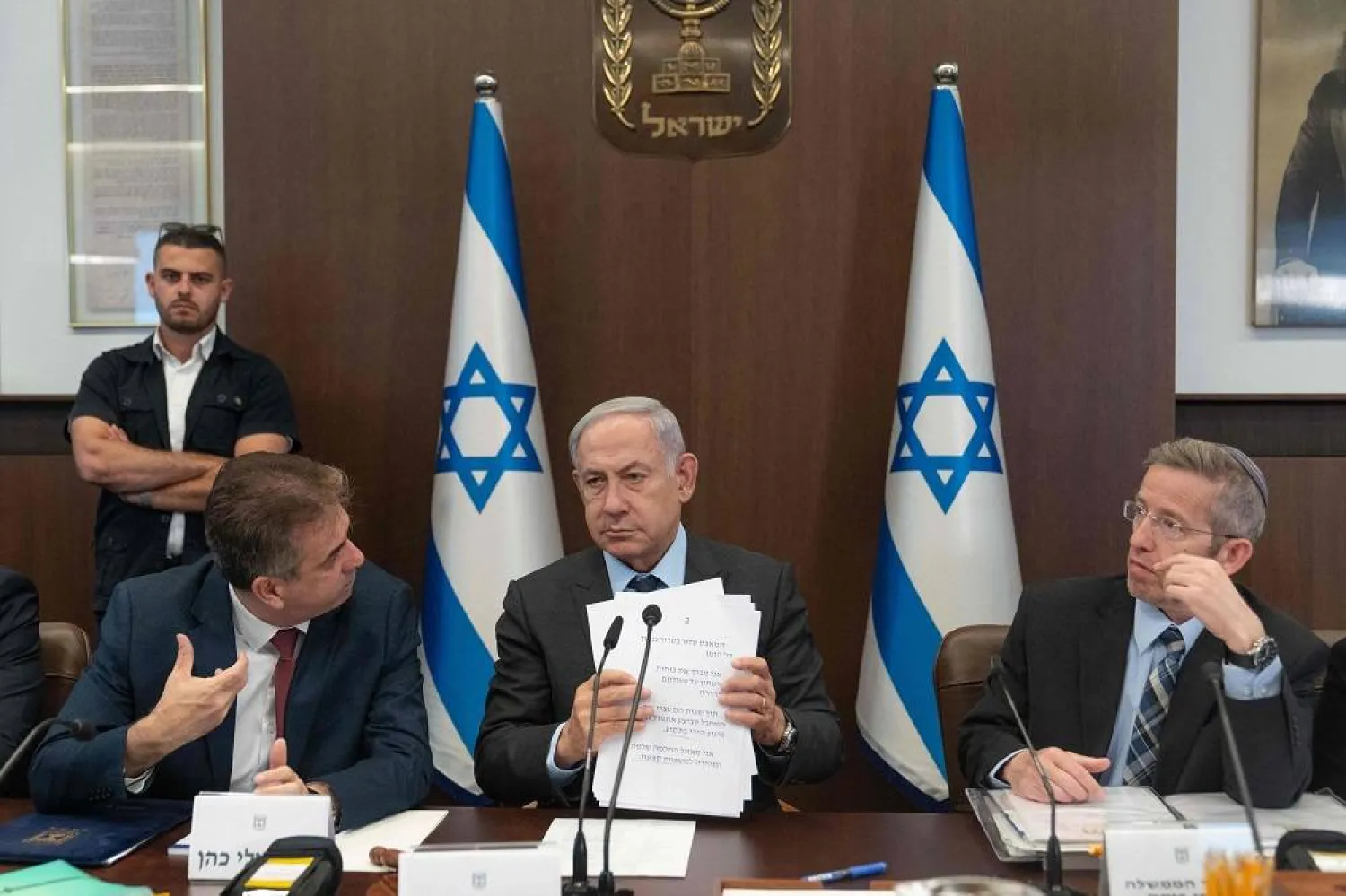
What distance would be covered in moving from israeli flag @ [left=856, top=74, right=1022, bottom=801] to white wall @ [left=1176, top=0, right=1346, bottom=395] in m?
0.85

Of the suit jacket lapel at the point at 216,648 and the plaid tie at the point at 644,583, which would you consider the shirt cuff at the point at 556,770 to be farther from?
the suit jacket lapel at the point at 216,648

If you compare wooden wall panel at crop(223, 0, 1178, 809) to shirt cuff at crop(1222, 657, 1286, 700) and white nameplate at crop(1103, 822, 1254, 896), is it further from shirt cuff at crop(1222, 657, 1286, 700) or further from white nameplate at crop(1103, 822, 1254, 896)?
white nameplate at crop(1103, 822, 1254, 896)

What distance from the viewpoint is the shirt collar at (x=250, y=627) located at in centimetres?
245

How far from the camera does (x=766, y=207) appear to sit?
13.6 ft

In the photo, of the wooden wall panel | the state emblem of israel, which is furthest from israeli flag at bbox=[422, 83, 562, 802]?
the state emblem of israel

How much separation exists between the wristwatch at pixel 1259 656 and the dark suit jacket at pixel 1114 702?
56 mm

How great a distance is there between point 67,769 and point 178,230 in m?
2.13

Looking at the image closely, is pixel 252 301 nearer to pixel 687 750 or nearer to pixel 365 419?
pixel 365 419

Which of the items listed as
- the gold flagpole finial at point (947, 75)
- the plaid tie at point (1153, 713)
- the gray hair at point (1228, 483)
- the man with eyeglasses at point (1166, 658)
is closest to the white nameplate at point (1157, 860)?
the man with eyeglasses at point (1166, 658)

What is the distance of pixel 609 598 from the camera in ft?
8.59

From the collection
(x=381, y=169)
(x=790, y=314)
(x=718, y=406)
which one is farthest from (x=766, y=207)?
(x=381, y=169)

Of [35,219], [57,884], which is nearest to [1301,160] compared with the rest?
[57,884]

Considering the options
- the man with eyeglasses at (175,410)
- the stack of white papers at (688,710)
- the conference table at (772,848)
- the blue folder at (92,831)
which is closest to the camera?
the conference table at (772,848)

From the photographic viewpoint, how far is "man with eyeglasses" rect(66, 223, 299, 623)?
12.6 feet
